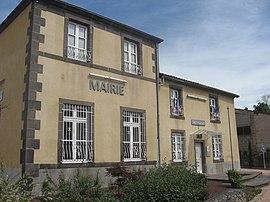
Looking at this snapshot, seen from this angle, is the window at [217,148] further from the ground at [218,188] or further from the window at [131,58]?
the window at [131,58]

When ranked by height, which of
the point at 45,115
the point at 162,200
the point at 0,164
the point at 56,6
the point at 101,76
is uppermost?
the point at 56,6

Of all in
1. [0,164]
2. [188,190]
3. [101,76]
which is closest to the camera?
[0,164]

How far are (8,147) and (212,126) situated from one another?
1196 centimetres

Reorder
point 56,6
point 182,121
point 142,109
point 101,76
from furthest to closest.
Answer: point 182,121 < point 142,109 < point 101,76 < point 56,6

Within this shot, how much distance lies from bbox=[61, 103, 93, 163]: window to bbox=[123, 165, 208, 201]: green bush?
320 cm

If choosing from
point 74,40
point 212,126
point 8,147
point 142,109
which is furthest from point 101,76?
point 212,126

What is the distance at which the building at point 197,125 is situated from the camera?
15.7 meters

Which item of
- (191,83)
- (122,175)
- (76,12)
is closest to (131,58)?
(76,12)

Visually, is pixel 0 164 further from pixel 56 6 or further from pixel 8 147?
pixel 56 6

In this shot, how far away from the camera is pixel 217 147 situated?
1889cm

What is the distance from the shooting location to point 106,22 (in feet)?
42.6

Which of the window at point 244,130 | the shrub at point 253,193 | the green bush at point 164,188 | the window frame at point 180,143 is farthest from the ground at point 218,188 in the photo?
the window at point 244,130

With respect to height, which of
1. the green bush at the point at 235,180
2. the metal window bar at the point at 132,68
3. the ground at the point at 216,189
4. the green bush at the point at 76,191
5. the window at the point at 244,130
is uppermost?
the metal window bar at the point at 132,68

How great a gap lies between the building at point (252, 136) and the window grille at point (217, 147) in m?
12.4
